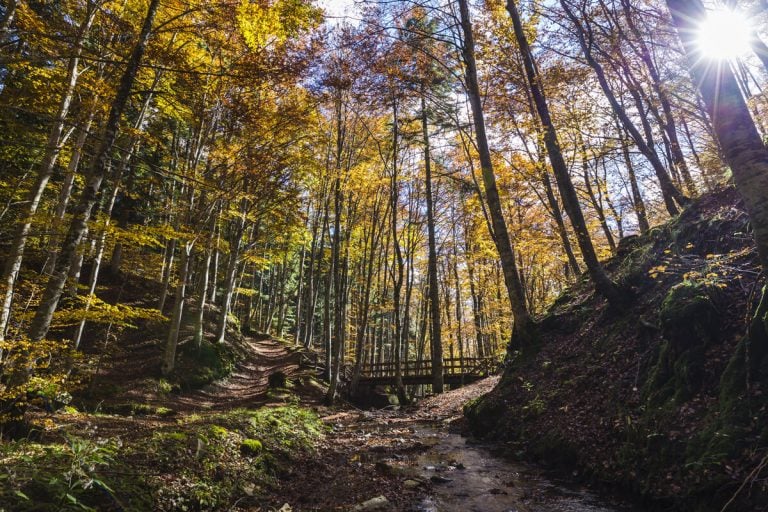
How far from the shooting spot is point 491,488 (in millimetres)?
5266

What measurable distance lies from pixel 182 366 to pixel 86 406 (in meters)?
4.17

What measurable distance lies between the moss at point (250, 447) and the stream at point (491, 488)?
2566 millimetres

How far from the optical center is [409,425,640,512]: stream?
14.8 feet

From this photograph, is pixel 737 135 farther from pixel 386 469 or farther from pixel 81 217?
pixel 81 217

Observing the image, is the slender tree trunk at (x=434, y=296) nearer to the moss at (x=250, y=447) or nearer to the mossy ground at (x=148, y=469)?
the mossy ground at (x=148, y=469)

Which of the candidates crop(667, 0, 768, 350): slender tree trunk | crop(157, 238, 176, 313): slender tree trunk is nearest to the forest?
crop(667, 0, 768, 350): slender tree trunk

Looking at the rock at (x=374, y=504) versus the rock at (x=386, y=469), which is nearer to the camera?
the rock at (x=374, y=504)

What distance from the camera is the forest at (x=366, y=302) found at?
419 cm

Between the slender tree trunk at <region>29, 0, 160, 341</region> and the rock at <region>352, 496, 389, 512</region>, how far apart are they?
529 cm

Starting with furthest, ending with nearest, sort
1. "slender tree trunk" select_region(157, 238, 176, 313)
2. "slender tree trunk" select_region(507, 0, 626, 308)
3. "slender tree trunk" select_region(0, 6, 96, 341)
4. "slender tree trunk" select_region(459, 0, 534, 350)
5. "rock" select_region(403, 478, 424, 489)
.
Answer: "slender tree trunk" select_region(157, 238, 176, 313), "slender tree trunk" select_region(459, 0, 534, 350), "slender tree trunk" select_region(507, 0, 626, 308), "slender tree trunk" select_region(0, 6, 96, 341), "rock" select_region(403, 478, 424, 489)

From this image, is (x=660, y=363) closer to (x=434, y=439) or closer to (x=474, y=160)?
(x=434, y=439)

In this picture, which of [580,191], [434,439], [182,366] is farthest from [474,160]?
[182,366]

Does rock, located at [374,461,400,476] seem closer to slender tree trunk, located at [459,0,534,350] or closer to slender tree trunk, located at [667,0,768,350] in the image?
slender tree trunk, located at [667,0,768,350]

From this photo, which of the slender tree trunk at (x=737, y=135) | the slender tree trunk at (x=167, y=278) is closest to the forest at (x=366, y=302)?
the slender tree trunk at (x=737, y=135)
